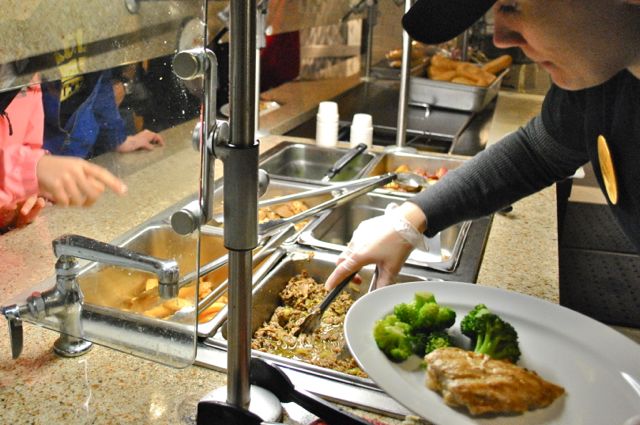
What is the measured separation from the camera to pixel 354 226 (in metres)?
1.95

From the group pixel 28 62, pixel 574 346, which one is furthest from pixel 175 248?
pixel 574 346

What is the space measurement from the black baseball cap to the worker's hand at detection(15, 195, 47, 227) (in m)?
0.58

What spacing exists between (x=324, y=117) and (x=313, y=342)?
1203mm

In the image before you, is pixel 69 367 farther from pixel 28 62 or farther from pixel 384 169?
pixel 384 169

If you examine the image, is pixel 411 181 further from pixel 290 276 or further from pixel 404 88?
pixel 290 276

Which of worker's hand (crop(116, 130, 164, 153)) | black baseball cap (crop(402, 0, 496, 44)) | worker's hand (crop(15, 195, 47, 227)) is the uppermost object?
black baseball cap (crop(402, 0, 496, 44))

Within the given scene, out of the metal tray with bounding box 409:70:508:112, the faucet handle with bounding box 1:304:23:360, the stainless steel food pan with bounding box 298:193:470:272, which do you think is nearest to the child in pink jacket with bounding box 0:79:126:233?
the faucet handle with bounding box 1:304:23:360

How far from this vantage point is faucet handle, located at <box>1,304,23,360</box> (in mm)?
987

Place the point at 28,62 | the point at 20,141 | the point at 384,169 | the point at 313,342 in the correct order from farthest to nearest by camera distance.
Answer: the point at 384,169
the point at 313,342
the point at 20,141
the point at 28,62

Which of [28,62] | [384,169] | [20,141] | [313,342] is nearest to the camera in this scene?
[28,62]

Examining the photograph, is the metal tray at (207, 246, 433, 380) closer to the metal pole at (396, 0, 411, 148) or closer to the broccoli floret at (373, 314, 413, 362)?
the broccoli floret at (373, 314, 413, 362)

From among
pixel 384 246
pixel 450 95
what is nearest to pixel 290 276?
pixel 384 246

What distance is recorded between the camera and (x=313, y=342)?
4.21 feet

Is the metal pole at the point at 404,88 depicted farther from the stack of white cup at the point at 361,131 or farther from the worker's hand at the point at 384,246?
the worker's hand at the point at 384,246
